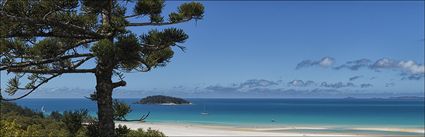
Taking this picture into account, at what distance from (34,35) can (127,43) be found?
1.45 meters

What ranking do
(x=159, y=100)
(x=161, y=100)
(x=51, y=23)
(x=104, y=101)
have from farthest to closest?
(x=161, y=100) < (x=159, y=100) < (x=104, y=101) < (x=51, y=23)

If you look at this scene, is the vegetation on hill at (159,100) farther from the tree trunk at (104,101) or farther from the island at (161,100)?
the tree trunk at (104,101)

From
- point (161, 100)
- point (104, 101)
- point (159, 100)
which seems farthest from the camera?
point (161, 100)

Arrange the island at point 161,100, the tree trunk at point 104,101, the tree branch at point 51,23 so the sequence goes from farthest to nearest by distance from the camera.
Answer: the island at point 161,100
the tree trunk at point 104,101
the tree branch at point 51,23

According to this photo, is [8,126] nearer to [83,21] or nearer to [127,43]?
[83,21]

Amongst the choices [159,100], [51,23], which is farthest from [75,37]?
[159,100]

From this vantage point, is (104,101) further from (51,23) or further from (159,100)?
(159,100)

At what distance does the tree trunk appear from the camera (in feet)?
21.2

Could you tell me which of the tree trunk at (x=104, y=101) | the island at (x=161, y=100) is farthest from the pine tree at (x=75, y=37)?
the island at (x=161, y=100)

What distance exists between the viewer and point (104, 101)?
646 centimetres

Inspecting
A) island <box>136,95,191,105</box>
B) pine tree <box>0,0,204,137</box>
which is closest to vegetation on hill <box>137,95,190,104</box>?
island <box>136,95,191,105</box>

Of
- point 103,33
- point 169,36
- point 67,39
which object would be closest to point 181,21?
point 169,36

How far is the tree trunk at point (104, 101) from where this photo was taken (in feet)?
21.2

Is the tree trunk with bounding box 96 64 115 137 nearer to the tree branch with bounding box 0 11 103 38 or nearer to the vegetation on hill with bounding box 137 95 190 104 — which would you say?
the tree branch with bounding box 0 11 103 38
